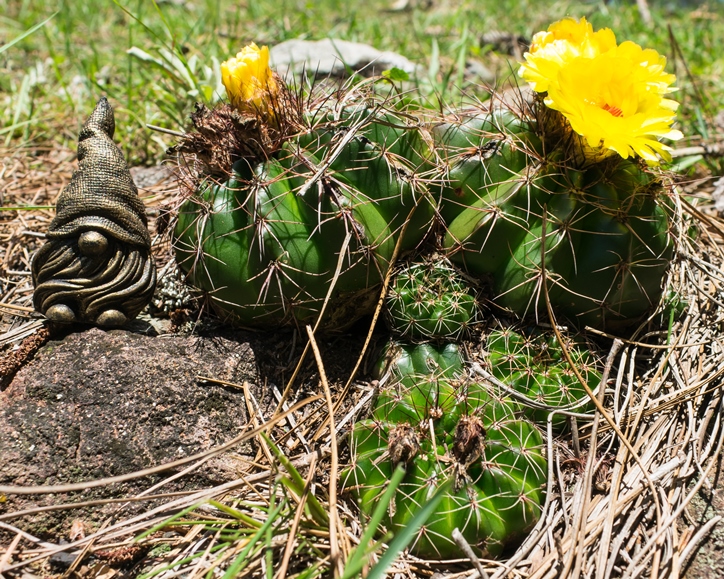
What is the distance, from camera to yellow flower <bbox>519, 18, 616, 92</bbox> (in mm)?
2059

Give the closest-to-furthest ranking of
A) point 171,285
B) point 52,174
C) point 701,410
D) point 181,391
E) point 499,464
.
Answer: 1. point 499,464
2. point 181,391
3. point 701,410
4. point 171,285
5. point 52,174

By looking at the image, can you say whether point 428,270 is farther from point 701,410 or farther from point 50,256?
point 50,256

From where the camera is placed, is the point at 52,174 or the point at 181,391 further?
the point at 52,174

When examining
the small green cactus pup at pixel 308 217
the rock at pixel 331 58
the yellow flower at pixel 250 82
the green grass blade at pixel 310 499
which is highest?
the rock at pixel 331 58

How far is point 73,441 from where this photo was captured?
2037mm

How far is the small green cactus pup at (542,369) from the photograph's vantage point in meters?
2.17

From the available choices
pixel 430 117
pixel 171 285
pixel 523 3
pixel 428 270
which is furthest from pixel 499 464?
pixel 523 3

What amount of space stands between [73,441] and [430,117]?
1746 mm

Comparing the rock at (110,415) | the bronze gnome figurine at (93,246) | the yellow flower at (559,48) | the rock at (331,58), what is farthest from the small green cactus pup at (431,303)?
the rock at (331,58)

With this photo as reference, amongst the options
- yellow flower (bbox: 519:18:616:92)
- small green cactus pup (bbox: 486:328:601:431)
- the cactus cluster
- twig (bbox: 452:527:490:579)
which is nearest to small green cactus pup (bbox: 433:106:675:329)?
the cactus cluster

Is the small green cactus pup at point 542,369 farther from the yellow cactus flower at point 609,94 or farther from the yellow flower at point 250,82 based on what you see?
the yellow flower at point 250,82

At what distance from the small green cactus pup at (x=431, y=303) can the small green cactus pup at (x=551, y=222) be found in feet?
0.31

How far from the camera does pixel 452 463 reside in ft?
6.42

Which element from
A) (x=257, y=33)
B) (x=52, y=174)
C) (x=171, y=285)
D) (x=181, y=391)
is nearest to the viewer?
(x=181, y=391)
